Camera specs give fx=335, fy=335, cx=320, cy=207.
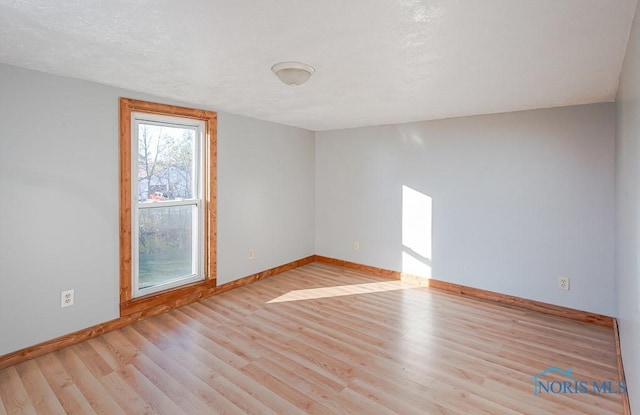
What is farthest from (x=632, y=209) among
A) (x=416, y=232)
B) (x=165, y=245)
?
(x=165, y=245)

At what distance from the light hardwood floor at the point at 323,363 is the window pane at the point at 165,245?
42 centimetres

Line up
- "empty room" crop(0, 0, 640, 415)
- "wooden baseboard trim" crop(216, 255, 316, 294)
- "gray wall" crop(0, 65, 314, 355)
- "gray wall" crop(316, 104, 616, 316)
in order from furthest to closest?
"wooden baseboard trim" crop(216, 255, 316, 294) < "gray wall" crop(316, 104, 616, 316) < "gray wall" crop(0, 65, 314, 355) < "empty room" crop(0, 0, 640, 415)

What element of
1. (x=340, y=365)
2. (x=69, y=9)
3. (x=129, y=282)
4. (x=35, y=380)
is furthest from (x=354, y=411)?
(x=69, y=9)

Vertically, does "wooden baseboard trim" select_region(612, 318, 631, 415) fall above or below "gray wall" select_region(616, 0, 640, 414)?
below

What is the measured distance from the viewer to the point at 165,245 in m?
3.57

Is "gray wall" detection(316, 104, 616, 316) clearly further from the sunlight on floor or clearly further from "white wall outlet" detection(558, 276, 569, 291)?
the sunlight on floor

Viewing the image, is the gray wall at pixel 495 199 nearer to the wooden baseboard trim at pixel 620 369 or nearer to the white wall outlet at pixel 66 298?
the wooden baseboard trim at pixel 620 369

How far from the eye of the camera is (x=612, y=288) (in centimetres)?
313

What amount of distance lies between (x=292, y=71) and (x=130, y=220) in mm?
2088

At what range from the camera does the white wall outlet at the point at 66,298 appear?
2697 millimetres

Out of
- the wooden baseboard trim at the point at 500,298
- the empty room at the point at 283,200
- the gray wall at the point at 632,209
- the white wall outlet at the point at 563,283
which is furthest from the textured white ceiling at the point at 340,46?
the wooden baseboard trim at the point at 500,298

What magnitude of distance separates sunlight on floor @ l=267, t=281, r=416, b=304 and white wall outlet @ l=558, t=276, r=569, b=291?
1.53 meters

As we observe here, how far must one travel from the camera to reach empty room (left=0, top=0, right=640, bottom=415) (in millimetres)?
1804

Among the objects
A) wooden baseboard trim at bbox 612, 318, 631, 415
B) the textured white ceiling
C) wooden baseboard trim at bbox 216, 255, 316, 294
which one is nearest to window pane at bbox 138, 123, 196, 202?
the textured white ceiling
